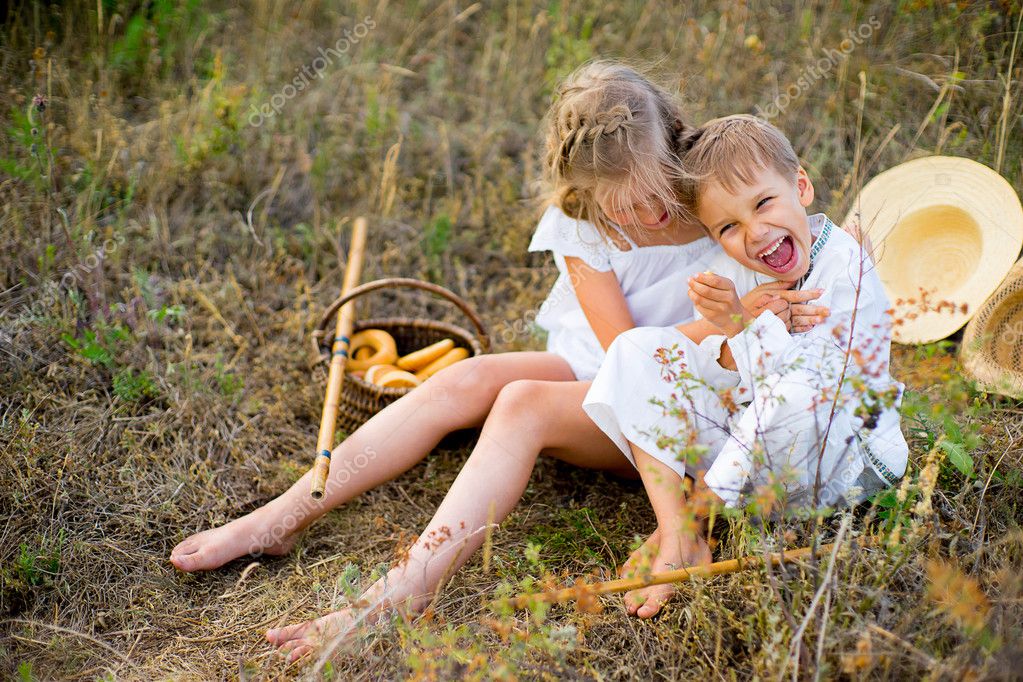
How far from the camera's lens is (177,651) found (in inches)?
80.0

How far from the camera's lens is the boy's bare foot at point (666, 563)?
189 cm

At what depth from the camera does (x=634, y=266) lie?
96.3 inches

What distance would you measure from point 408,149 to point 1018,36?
2409mm

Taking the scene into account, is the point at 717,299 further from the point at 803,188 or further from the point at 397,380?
the point at 397,380

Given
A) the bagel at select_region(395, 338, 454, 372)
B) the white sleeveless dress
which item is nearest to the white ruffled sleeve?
the white sleeveless dress

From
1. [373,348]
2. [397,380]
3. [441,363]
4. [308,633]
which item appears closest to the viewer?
[308,633]

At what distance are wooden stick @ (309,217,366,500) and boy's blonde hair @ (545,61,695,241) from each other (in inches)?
33.6

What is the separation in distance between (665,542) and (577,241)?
900mm

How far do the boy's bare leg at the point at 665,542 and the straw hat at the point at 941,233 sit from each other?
103 centimetres

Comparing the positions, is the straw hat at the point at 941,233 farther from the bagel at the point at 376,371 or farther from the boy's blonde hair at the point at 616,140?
the bagel at the point at 376,371

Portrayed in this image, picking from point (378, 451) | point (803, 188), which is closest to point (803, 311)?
point (803, 188)

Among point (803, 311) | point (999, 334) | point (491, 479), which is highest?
point (803, 311)

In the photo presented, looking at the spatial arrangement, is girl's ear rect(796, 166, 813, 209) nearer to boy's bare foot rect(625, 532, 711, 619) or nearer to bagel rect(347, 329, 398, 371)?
boy's bare foot rect(625, 532, 711, 619)

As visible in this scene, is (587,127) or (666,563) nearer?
(666,563)
